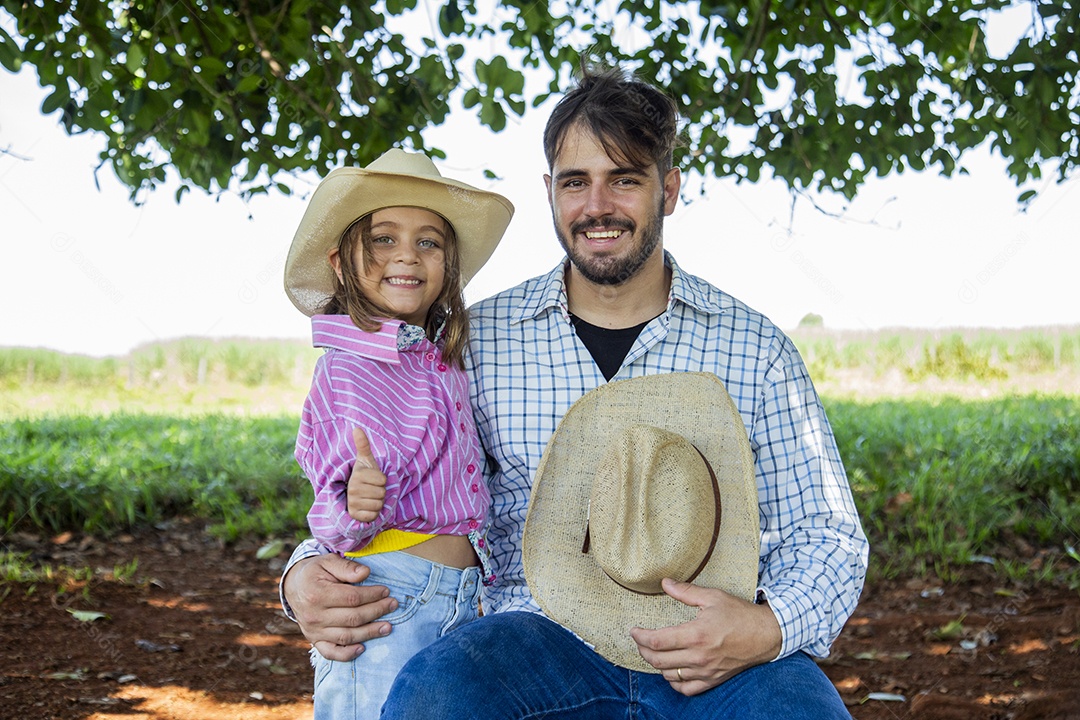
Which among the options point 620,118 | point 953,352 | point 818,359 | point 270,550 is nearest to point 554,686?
point 620,118

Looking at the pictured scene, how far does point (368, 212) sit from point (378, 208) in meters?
0.03

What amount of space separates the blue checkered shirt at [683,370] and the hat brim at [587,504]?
0.15m

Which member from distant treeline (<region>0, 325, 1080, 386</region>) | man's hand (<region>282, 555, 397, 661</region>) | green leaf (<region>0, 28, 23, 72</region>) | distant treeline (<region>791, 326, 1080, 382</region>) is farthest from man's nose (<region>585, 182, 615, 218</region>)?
distant treeline (<region>0, 325, 1080, 386</region>)

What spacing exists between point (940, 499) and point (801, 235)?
1840mm

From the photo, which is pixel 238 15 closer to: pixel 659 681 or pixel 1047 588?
pixel 659 681

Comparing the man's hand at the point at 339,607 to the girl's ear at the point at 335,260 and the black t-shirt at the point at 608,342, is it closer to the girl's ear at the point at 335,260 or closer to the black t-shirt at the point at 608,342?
the girl's ear at the point at 335,260

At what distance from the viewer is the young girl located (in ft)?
6.88

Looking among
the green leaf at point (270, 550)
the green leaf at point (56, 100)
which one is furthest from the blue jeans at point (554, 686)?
the green leaf at point (270, 550)

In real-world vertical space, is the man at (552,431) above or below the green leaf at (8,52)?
below

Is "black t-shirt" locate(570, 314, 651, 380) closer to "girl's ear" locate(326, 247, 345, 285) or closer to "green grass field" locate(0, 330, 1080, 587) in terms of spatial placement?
"girl's ear" locate(326, 247, 345, 285)

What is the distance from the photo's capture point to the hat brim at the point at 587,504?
2.17 m

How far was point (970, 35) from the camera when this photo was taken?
4941 millimetres

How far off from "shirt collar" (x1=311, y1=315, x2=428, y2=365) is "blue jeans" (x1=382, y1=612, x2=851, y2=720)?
665 millimetres

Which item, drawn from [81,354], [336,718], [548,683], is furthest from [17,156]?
[81,354]
